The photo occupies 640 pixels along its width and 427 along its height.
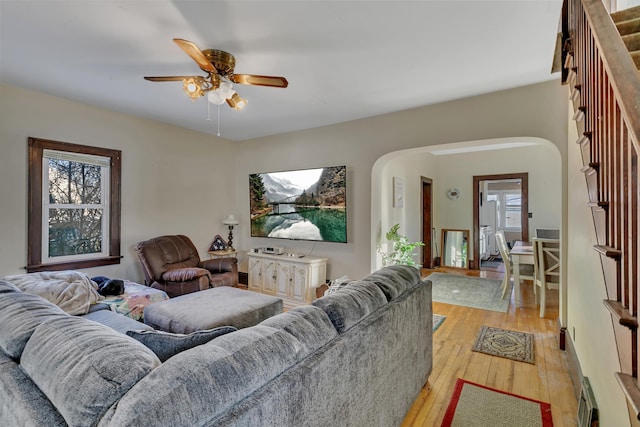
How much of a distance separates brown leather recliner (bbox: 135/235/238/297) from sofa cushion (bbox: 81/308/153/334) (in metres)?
0.99

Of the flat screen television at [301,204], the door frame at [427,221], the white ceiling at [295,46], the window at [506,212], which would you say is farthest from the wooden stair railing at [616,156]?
the window at [506,212]

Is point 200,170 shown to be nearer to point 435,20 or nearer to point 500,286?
point 435,20

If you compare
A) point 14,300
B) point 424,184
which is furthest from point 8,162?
point 424,184

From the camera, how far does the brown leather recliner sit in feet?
11.6

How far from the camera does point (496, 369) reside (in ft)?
8.10

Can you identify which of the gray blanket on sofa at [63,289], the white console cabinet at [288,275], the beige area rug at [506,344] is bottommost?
the beige area rug at [506,344]

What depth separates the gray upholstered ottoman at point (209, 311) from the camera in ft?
7.41

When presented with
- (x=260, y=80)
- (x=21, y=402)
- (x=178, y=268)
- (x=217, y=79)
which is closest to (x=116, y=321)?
(x=21, y=402)

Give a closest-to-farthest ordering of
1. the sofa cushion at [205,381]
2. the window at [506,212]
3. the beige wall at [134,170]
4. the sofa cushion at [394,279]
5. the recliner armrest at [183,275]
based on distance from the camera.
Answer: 1. the sofa cushion at [205,381]
2. the sofa cushion at [394,279]
3. the beige wall at [134,170]
4. the recliner armrest at [183,275]
5. the window at [506,212]

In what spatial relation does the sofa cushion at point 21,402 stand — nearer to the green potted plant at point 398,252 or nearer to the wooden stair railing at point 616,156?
the wooden stair railing at point 616,156

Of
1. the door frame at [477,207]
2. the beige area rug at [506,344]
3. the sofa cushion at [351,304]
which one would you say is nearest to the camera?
the sofa cushion at [351,304]

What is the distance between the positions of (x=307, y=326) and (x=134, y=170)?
3873mm

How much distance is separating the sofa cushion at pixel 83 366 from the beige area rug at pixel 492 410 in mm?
1843

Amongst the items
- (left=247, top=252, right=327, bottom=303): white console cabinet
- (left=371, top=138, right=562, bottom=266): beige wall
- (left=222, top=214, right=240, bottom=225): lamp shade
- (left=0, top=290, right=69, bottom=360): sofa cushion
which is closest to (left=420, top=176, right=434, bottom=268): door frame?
(left=371, top=138, right=562, bottom=266): beige wall
